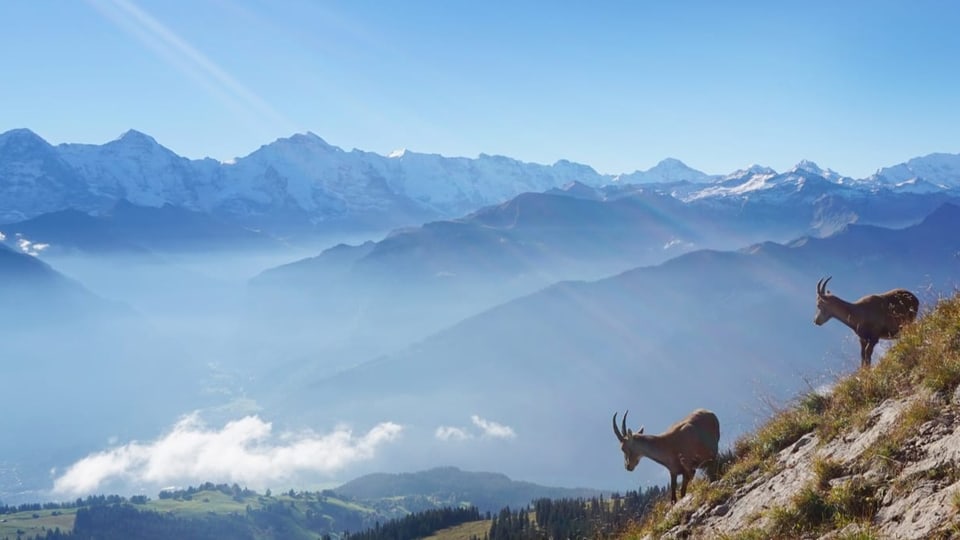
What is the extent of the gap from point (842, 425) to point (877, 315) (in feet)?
18.2

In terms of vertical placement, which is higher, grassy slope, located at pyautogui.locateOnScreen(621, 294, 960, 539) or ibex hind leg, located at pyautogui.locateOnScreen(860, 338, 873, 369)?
ibex hind leg, located at pyautogui.locateOnScreen(860, 338, 873, 369)

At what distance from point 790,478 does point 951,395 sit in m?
3.06

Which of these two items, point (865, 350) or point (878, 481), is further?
point (865, 350)

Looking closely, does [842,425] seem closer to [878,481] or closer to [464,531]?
[878,481]

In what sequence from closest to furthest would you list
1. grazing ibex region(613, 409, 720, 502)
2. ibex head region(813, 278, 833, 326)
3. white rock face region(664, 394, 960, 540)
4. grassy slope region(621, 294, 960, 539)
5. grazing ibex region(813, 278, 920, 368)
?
white rock face region(664, 394, 960, 540) → grassy slope region(621, 294, 960, 539) → grazing ibex region(613, 409, 720, 502) → grazing ibex region(813, 278, 920, 368) → ibex head region(813, 278, 833, 326)

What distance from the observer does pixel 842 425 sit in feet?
42.7

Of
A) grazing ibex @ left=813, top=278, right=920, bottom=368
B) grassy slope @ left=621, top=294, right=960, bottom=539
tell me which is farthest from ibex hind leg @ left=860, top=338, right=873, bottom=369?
grassy slope @ left=621, top=294, right=960, bottom=539

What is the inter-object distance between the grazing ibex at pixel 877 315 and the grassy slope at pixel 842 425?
1.88m

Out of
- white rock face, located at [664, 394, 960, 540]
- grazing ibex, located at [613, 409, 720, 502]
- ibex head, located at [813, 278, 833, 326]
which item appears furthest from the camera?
ibex head, located at [813, 278, 833, 326]

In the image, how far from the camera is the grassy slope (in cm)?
1055

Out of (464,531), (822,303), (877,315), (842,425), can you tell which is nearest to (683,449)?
(842,425)

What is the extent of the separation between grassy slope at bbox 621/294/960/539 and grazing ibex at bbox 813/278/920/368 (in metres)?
1.88

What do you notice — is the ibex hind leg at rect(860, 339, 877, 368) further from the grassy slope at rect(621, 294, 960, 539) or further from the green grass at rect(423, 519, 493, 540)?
the green grass at rect(423, 519, 493, 540)

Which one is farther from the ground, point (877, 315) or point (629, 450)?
point (877, 315)
